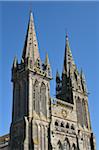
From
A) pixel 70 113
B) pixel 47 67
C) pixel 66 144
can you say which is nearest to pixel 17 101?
pixel 47 67

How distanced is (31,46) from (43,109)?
43.3 ft

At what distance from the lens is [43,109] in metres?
54.9

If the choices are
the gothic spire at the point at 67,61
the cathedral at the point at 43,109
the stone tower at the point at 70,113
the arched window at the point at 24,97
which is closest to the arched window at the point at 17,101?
the cathedral at the point at 43,109

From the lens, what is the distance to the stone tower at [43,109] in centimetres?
5134

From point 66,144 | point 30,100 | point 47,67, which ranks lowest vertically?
point 66,144

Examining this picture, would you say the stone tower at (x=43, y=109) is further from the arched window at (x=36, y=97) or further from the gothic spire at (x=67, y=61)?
the gothic spire at (x=67, y=61)

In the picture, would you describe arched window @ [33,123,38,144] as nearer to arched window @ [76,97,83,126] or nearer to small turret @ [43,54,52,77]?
small turret @ [43,54,52,77]

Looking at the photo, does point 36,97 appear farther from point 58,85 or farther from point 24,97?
point 58,85

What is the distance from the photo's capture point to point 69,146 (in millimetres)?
56219

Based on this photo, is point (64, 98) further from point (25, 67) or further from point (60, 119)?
point (25, 67)

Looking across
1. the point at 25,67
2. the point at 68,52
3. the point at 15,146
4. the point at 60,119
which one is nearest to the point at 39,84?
the point at 25,67

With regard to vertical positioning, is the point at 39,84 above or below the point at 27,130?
above

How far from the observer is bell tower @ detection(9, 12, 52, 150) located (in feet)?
166

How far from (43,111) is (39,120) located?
266cm
